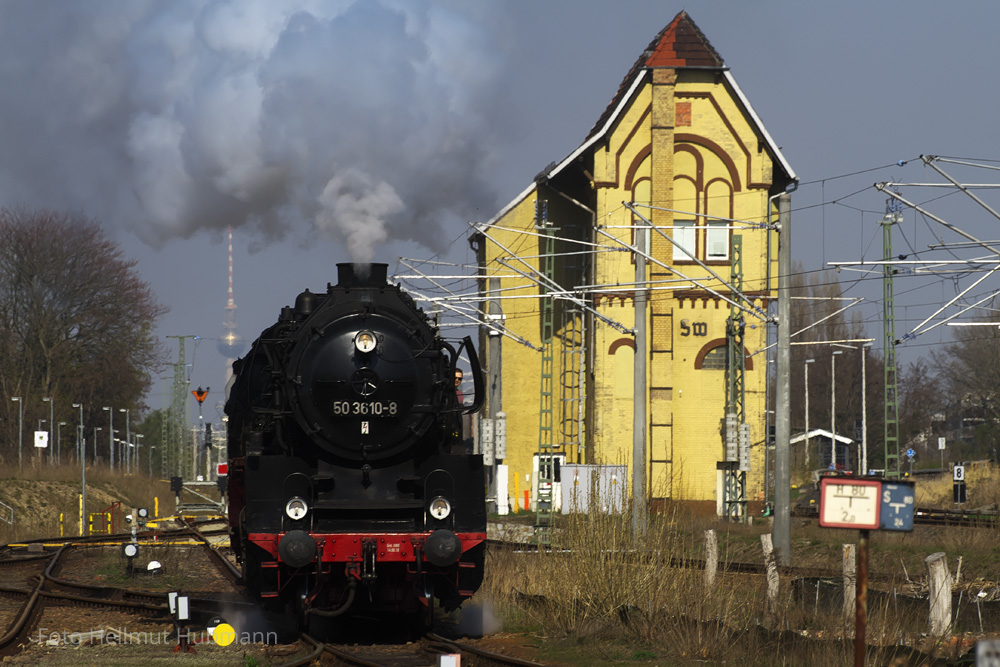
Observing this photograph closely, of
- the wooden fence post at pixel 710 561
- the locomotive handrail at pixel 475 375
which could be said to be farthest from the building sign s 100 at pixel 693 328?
the locomotive handrail at pixel 475 375

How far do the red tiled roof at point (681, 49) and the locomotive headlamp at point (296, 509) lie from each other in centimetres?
2966

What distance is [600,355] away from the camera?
40.4 metres

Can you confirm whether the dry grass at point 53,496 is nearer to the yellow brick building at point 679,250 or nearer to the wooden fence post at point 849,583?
the yellow brick building at point 679,250

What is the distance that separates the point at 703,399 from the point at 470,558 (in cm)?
2760

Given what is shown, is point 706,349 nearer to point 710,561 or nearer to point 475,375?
point 710,561

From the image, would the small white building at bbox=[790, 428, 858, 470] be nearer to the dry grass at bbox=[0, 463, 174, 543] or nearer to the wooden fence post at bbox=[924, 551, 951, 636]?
the dry grass at bbox=[0, 463, 174, 543]

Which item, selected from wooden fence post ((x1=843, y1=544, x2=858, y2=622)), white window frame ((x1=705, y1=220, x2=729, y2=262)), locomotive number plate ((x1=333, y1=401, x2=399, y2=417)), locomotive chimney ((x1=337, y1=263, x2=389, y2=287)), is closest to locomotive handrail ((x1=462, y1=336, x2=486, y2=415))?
locomotive number plate ((x1=333, y1=401, x2=399, y2=417))

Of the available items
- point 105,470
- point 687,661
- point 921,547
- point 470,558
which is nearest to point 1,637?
point 470,558

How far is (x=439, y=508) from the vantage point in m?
13.6

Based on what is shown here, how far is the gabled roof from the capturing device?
40.3m

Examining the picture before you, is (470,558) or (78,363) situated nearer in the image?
(470,558)

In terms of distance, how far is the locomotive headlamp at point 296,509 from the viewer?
13336 mm

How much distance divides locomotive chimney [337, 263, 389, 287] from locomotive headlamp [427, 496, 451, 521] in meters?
2.86

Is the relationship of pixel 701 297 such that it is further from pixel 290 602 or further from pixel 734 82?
pixel 290 602
